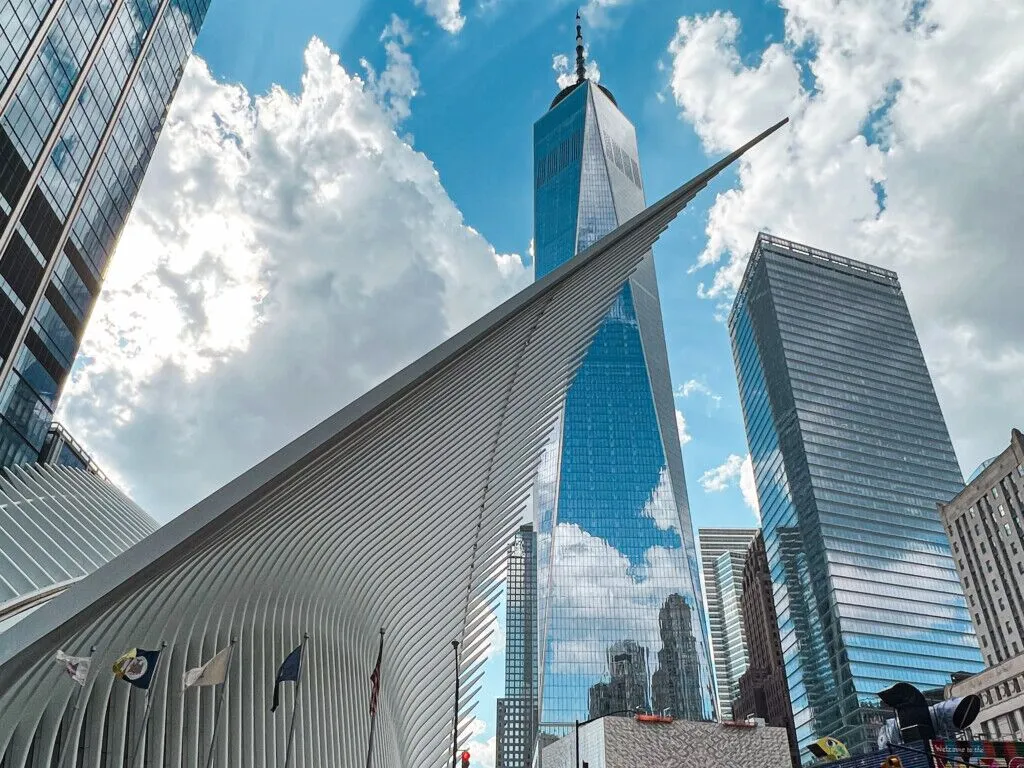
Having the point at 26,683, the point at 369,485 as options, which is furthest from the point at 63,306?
the point at 26,683

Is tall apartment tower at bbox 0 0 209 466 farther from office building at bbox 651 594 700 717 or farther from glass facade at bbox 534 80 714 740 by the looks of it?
office building at bbox 651 594 700 717

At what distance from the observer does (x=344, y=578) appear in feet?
101

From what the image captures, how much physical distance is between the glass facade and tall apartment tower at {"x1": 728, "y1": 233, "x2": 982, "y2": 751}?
54.3 feet

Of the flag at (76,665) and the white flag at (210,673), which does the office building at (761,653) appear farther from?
the flag at (76,665)

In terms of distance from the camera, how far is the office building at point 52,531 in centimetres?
2689

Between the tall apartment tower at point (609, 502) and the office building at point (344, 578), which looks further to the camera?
the tall apartment tower at point (609, 502)

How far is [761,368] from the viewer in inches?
6068

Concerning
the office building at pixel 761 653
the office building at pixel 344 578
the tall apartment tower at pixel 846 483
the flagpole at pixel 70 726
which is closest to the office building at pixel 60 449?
the office building at pixel 344 578

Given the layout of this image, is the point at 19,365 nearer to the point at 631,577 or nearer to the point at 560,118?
the point at 631,577

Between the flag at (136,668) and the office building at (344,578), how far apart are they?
1292 millimetres

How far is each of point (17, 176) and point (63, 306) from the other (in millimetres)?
10210

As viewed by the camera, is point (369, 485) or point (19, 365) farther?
point (19, 365)

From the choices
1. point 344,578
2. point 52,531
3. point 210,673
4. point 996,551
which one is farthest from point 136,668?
point 996,551

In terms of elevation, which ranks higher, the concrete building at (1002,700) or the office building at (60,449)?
the office building at (60,449)
